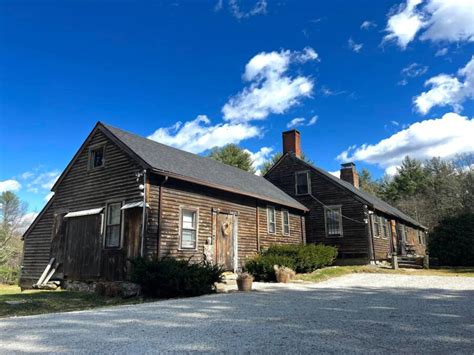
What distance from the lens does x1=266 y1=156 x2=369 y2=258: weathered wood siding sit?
23.5 meters

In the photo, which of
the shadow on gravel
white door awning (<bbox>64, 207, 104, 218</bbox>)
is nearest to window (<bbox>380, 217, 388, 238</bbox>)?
the shadow on gravel

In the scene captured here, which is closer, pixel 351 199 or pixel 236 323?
pixel 236 323

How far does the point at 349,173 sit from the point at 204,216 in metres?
19.7

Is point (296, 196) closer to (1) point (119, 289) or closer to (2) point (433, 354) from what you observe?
(1) point (119, 289)

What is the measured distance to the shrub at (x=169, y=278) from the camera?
10.7 metres

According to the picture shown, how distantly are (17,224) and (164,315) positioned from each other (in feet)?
142

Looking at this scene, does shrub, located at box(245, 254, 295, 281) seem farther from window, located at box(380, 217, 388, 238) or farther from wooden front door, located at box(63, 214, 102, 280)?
window, located at box(380, 217, 388, 238)

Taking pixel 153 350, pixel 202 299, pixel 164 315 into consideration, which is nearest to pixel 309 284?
pixel 202 299

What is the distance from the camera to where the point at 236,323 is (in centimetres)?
659

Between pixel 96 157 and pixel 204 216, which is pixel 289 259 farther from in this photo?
pixel 96 157

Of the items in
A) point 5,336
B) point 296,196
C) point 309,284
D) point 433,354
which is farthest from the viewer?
point 296,196

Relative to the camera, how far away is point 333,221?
24.7 meters

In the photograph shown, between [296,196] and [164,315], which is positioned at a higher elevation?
[296,196]

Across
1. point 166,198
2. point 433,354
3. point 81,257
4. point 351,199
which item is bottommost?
point 433,354
